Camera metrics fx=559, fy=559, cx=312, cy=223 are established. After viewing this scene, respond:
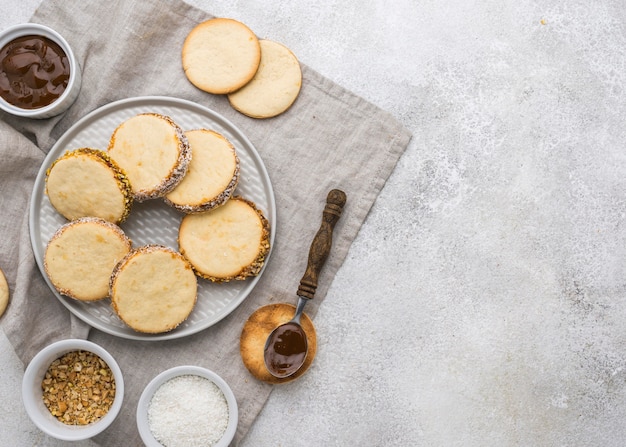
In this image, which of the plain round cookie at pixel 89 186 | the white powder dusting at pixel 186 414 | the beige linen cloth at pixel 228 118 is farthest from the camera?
the beige linen cloth at pixel 228 118

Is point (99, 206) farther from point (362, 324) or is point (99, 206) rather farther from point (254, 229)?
point (362, 324)

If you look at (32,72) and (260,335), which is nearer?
(32,72)

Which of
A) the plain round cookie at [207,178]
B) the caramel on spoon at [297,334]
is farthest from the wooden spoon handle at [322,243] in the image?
the plain round cookie at [207,178]

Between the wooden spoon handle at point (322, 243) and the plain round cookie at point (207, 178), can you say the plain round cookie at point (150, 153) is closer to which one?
the plain round cookie at point (207, 178)

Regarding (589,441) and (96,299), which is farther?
(589,441)

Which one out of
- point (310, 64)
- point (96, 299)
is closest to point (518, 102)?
point (310, 64)

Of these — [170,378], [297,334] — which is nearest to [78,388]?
[170,378]

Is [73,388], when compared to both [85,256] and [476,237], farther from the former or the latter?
[476,237]
